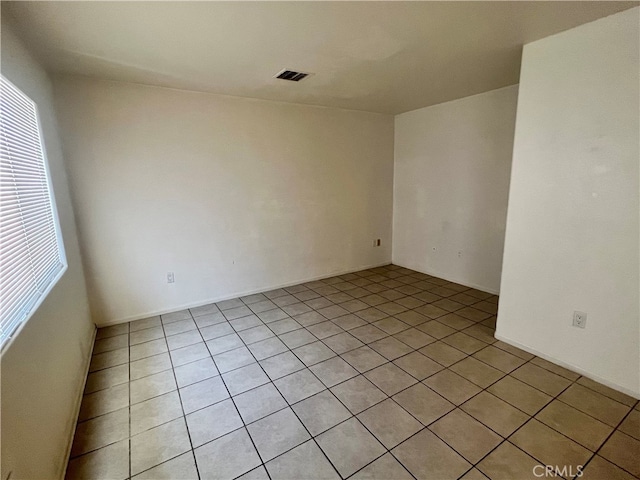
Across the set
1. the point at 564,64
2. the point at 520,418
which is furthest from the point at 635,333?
the point at 564,64

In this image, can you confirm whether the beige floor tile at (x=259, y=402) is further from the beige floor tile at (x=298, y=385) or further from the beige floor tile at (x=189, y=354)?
the beige floor tile at (x=189, y=354)

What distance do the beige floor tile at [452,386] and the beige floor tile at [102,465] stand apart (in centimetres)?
185

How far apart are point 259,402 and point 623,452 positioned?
2.01 meters

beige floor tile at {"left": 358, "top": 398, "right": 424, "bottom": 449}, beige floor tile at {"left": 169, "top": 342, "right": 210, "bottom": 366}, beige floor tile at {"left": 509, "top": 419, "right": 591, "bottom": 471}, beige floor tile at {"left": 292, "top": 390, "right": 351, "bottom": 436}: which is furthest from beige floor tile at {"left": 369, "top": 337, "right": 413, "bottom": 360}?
beige floor tile at {"left": 169, "top": 342, "right": 210, "bottom": 366}

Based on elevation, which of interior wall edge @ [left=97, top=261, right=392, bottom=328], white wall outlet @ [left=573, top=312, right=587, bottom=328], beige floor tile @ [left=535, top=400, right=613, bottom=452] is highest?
white wall outlet @ [left=573, top=312, right=587, bottom=328]

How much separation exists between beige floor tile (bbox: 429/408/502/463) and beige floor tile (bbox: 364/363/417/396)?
0.34 m

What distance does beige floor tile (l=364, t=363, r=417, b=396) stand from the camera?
81.6 inches

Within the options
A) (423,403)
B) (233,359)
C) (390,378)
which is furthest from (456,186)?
(233,359)

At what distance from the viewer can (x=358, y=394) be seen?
202 cm

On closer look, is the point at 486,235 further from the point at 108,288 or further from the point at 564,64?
the point at 108,288

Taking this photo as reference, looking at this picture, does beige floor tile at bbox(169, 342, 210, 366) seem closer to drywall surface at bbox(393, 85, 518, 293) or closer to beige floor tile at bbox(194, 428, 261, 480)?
beige floor tile at bbox(194, 428, 261, 480)

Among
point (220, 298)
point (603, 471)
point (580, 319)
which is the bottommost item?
point (603, 471)

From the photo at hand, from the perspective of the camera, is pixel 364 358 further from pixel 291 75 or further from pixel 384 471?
pixel 291 75

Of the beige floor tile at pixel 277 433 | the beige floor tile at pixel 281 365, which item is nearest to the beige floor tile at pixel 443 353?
the beige floor tile at pixel 281 365
